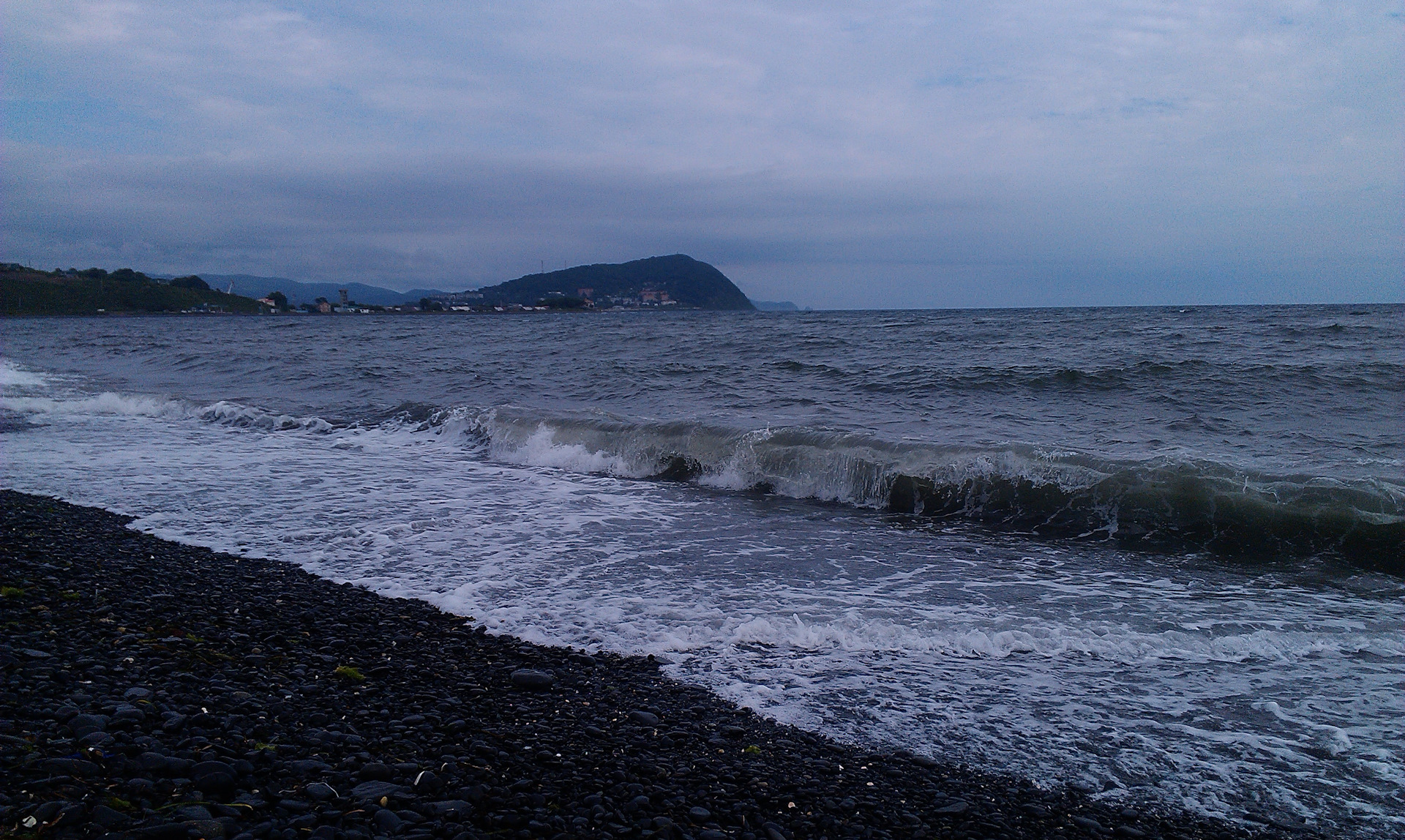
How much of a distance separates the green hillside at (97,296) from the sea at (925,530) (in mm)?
87818

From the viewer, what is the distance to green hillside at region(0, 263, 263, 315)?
3472 inches

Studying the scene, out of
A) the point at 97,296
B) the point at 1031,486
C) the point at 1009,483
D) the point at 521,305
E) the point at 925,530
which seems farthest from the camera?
the point at 521,305

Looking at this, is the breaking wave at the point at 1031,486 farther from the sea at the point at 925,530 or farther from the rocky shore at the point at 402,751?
the rocky shore at the point at 402,751

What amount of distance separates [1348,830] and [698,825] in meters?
3.02

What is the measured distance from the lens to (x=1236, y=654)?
5.51 metres

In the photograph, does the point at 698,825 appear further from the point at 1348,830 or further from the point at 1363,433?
the point at 1363,433

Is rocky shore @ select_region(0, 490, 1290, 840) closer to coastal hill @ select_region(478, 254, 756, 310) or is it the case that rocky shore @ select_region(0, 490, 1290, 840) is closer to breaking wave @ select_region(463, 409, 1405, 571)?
breaking wave @ select_region(463, 409, 1405, 571)

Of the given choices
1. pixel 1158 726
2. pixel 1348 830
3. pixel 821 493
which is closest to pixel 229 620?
pixel 1158 726

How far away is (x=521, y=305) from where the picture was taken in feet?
389

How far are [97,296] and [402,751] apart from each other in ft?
375

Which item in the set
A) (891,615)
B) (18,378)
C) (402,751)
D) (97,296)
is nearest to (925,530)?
(891,615)

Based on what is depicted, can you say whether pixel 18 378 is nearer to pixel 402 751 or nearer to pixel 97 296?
pixel 402 751

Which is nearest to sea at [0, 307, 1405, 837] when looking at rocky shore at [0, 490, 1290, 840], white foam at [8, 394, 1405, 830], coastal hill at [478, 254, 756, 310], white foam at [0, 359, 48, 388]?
white foam at [8, 394, 1405, 830]

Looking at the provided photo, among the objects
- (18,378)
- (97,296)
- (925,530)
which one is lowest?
(925,530)
